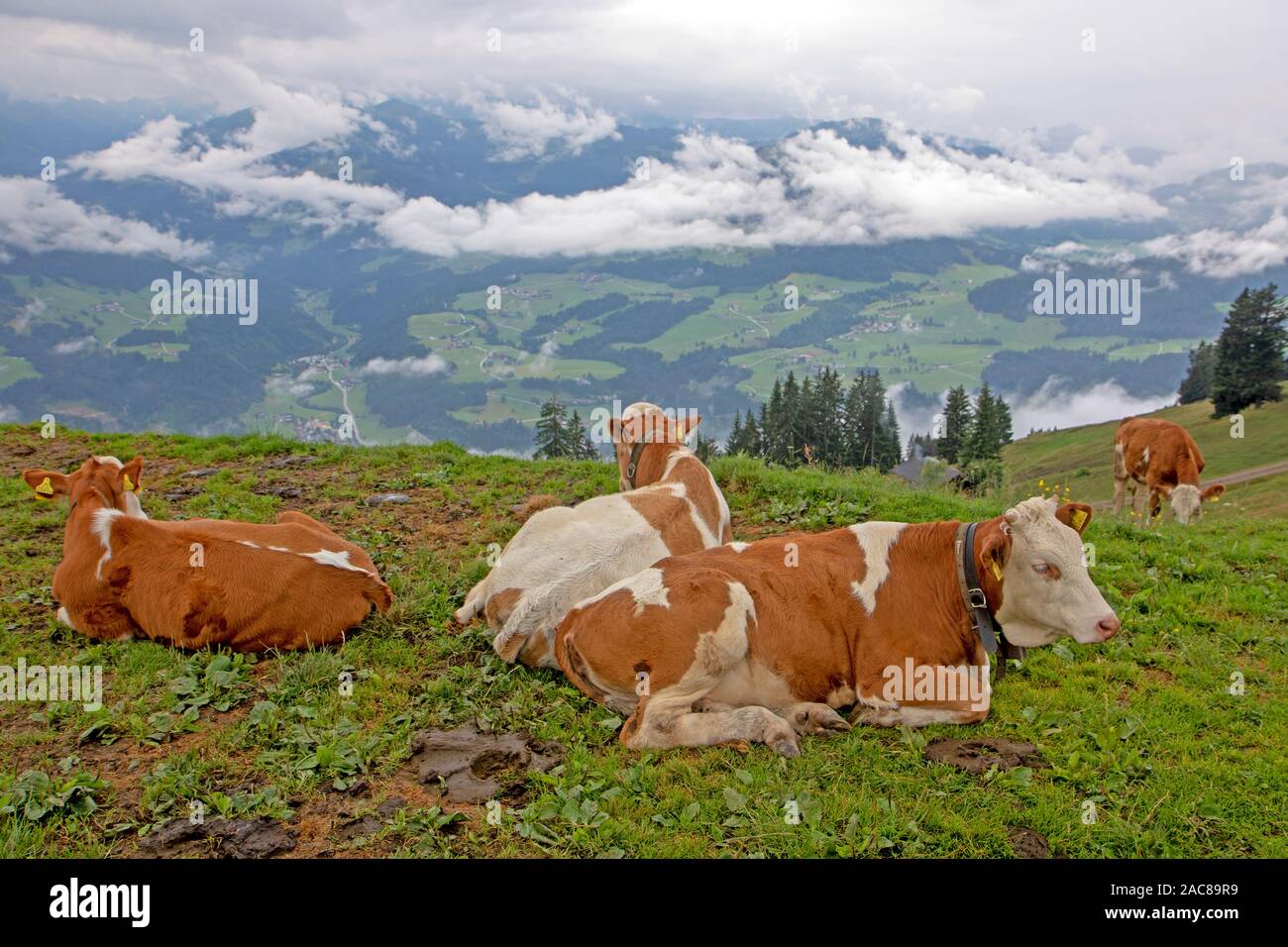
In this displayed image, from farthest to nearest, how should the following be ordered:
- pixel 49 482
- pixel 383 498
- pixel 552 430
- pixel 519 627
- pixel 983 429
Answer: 1. pixel 983 429
2. pixel 552 430
3. pixel 383 498
4. pixel 49 482
5. pixel 519 627

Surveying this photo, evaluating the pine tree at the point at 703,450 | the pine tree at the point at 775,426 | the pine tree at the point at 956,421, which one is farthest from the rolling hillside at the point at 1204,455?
the pine tree at the point at 703,450

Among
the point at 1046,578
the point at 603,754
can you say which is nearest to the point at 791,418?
the point at 1046,578

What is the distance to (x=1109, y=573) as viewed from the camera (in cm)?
1057

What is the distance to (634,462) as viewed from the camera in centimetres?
1143

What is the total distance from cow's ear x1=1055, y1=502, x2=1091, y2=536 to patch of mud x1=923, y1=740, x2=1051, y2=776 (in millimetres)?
1882

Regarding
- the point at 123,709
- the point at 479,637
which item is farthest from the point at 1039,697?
the point at 123,709

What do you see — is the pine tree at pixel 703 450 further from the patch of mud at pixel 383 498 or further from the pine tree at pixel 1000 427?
the pine tree at pixel 1000 427

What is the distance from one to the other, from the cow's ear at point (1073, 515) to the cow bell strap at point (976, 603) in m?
0.69

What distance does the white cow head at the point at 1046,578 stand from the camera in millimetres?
7137

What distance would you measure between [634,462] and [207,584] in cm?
527

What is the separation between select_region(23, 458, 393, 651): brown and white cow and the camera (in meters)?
8.20

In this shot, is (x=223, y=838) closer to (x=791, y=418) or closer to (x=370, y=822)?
(x=370, y=822)
